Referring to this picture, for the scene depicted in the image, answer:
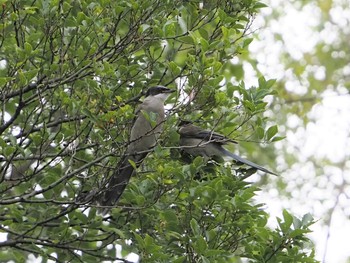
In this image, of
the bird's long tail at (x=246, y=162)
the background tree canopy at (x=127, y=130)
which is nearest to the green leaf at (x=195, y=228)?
the background tree canopy at (x=127, y=130)

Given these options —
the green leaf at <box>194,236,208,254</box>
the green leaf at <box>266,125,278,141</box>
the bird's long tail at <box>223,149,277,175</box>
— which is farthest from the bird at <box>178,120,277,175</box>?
the green leaf at <box>194,236,208,254</box>

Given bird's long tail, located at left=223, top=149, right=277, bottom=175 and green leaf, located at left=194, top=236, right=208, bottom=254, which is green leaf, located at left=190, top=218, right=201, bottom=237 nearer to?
green leaf, located at left=194, top=236, right=208, bottom=254

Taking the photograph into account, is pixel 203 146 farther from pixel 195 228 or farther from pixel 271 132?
pixel 195 228

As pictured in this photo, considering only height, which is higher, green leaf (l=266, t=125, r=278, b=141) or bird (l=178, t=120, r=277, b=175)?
bird (l=178, t=120, r=277, b=175)

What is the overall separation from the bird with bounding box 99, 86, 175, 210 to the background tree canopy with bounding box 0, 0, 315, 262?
0.31 ft

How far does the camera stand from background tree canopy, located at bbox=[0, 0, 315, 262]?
5688 millimetres

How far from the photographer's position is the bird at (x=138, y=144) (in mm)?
5941

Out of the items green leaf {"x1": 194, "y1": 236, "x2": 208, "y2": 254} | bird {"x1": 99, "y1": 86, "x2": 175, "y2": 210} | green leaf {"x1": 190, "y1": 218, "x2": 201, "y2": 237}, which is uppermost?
bird {"x1": 99, "y1": 86, "x2": 175, "y2": 210}

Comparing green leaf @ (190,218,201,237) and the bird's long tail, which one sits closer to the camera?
green leaf @ (190,218,201,237)

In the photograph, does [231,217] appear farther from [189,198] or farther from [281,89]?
[281,89]

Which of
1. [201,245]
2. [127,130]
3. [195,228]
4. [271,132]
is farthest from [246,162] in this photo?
[201,245]

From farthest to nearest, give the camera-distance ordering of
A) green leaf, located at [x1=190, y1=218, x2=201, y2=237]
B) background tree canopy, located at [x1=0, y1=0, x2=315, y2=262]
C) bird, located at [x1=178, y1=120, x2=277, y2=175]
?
1. bird, located at [x1=178, y1=120, x2=277, y2=175]
2. background tree canopy, located at [x1=0, y1=0, x2=315, y2=262]
3. green leaf, located at [x1=190, y1=218, x2=201, y2=237]

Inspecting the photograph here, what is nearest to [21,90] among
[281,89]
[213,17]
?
[213,17]

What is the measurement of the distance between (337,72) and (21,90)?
451 inches
